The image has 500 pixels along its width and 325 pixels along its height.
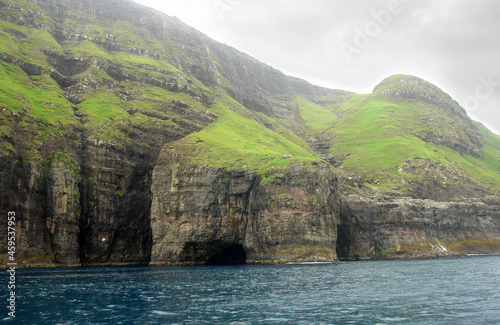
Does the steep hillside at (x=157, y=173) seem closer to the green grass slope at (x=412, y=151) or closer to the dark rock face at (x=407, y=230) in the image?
the dark rock face at (x=407, y=230)

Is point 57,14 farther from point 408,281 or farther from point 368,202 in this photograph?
point 408,281

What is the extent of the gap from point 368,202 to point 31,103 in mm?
88442

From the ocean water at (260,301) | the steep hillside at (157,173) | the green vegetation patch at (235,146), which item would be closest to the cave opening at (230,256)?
the steep hillside at (157,173)

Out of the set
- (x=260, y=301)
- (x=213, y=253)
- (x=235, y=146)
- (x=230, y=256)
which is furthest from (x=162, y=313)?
(x=235, y=146)

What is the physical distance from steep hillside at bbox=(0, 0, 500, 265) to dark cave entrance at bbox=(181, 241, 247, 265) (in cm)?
38

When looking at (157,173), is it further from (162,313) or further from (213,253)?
(162,313)

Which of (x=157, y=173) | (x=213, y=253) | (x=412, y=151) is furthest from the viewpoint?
(x=412, y=151)

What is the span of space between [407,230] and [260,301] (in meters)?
74.5

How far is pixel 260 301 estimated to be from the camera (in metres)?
28.3

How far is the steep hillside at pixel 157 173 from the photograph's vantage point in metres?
65.5

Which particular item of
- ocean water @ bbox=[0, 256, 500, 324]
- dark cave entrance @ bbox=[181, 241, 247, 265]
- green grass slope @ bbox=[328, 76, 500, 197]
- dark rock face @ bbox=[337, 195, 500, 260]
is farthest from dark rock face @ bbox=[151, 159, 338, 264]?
green grass slope @ bbox=[328, 76, 500, 197]

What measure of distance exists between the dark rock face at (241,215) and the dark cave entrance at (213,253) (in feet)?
0.76

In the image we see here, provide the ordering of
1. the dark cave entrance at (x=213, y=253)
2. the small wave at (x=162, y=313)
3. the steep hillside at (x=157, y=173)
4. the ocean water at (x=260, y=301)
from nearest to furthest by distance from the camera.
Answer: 1. the ocean water at (x=260, y=301)
2. the small wave at (x=162, y=313)
3. the steep hillside at (x=157, y=173)
4. the dark cave entrance at (x=213, y=253)

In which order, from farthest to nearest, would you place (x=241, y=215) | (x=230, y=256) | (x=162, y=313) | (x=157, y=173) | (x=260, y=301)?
(x=230, y=256) → (x=157, y=173) → (x=241, y=215) → (x=260, y=301) → (x=162, y=313)
